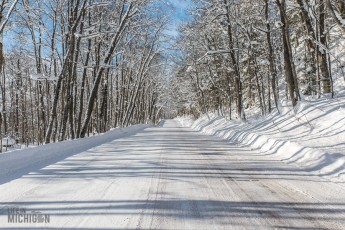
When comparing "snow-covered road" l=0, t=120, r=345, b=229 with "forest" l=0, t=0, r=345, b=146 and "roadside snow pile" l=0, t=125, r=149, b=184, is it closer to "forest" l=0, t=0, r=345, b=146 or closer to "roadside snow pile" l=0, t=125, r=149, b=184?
"roadside snow pile" l=0, t=125, r=149, b=184

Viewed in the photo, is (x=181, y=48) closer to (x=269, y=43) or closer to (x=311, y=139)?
(x=269, y=43)

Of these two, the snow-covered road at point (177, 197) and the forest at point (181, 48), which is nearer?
the snow-covered road at point (177, 197)

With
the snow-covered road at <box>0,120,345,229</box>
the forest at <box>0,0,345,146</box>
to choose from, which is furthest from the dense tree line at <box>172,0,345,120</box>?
the snow-covered road at <box>0,120,345,229</box>

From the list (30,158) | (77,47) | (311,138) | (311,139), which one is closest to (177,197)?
(30,158)

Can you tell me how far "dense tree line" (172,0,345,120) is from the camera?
13664mm

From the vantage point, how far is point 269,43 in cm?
1758

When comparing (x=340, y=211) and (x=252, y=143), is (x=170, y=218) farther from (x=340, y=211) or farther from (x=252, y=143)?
(x=252, y=143)

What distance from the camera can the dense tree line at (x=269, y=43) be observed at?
13.7 metres

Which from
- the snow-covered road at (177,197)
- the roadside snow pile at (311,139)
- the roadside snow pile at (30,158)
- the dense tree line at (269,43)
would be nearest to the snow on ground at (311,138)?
the roadside snow pile at (311,139)

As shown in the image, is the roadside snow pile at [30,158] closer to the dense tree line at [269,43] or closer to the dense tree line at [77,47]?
the dense tree line at [77,47]

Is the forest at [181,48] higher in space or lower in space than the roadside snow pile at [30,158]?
higher

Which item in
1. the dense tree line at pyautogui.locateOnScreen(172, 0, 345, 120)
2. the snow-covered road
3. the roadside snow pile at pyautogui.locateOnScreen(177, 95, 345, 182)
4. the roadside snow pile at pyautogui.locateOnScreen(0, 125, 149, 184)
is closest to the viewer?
the snow-covered road

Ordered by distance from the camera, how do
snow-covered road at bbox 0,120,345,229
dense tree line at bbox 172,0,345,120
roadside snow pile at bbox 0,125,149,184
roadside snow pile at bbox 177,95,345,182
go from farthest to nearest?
dense tree line at bbox 172,0,345,120, roadside snow pile at bbox 0,125,149,184, roadside snow pile at bbox 177,95,345,182, snow-covered road at bbox 0,120,345,229

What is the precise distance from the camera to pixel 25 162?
7.42 metres
